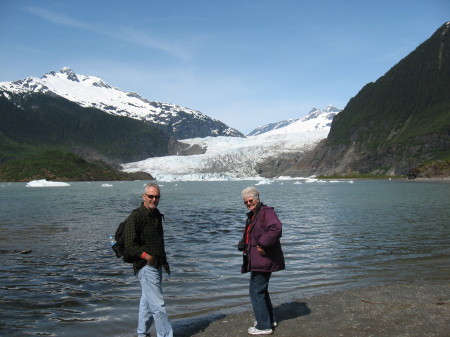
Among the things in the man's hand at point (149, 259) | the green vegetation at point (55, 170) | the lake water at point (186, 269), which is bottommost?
the lake water at point (186, 269)

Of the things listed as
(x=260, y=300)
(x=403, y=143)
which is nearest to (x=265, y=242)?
(x=260, y=300)

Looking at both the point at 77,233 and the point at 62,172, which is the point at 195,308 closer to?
the point at 77,233

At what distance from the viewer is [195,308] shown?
10.7 m

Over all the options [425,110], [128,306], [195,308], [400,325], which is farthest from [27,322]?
[425,110]

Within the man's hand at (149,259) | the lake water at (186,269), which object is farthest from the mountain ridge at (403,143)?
the man's hand at (149,259)

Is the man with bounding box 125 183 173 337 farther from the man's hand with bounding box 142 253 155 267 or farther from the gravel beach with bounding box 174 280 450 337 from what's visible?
the gravel beach with bounding box 174 280 450 337

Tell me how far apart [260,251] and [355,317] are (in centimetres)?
251

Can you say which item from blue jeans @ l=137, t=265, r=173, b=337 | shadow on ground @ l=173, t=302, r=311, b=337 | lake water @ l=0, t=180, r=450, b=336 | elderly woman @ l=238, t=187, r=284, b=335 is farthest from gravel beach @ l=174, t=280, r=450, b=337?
blue jeans @ l=137, t=265, r=173, b=337

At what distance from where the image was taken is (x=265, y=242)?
26.0ft

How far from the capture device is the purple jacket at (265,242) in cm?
794

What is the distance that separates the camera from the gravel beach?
26.6 ft

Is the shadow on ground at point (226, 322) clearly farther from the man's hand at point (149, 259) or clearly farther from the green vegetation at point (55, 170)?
the green vegetation at point (55, 170)

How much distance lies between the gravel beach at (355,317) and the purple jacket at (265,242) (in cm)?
129

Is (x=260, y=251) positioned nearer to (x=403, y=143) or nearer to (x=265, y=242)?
(x=265, y=242)
